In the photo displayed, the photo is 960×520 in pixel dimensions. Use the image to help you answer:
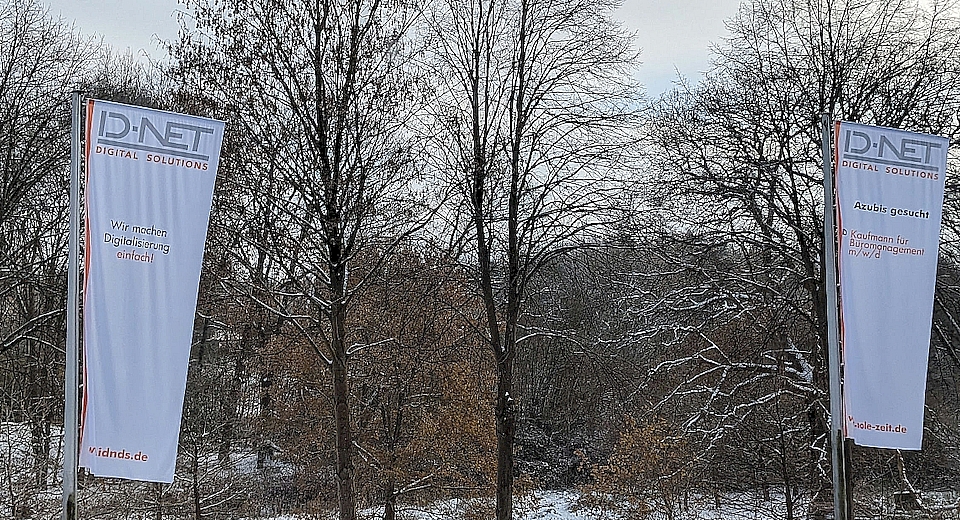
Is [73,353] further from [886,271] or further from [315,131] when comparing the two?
[886,271]

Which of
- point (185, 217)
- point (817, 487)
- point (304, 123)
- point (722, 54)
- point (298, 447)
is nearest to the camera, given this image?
point (185, 217)

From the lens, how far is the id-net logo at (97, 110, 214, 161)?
260 inches

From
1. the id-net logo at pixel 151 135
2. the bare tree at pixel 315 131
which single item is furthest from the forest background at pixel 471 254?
the id-net logo at pixel 151 135

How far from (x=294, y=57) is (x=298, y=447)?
30.9 ft

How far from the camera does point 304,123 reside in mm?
10773

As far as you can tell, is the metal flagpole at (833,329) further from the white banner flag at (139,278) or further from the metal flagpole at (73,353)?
the metal flagpole at (73,353)

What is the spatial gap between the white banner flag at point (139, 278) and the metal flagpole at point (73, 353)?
12 centimetres

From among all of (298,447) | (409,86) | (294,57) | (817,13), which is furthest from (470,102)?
(298,447)

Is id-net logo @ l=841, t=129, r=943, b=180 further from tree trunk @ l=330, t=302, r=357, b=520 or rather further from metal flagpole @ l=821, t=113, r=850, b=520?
tree trunk @ l=330, t=302, r=357, b=520

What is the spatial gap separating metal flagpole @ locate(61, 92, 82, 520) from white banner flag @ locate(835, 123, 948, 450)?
6235mm

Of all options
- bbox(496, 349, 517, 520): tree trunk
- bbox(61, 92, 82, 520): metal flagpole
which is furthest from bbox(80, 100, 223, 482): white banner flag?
bbox(496, 349, 517, 520): tree trunk

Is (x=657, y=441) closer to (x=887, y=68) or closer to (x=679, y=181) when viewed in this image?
(x=679, y=181)

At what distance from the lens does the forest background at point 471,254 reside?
10.9 meters

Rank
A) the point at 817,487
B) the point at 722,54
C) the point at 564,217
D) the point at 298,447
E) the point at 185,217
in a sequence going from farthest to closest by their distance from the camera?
the point at 298,447 → the point at 817,487 → the point at 722,54 → the point at 564,217 → the point at 185,217
